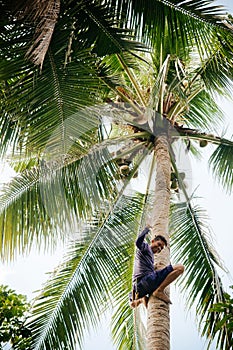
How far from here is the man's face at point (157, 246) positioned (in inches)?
235

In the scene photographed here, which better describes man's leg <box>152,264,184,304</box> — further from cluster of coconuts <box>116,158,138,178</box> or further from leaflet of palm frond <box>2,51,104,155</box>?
cluster of coconuts <box>116,158,138,178</box>

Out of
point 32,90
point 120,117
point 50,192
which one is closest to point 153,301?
point 50,192

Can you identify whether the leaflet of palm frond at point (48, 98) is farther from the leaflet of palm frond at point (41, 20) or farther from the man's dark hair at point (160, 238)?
the man's dark hair at point (160, 238)

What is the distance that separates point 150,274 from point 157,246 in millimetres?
428

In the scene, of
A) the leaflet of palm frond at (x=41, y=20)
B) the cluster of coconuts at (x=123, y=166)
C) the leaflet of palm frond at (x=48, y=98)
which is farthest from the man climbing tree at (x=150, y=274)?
the leaflet of palm frond at (x=41, y=20)

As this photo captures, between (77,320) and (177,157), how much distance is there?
2592 millimetres

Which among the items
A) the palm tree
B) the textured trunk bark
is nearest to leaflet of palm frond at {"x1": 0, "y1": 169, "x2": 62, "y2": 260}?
the palm tree

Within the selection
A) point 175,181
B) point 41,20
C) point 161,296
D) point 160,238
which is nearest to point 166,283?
point 161,296

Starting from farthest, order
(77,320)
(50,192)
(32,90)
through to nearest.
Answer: (77,320)
(50,192)
(32,90)

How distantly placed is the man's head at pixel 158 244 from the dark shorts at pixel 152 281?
366 millimetres

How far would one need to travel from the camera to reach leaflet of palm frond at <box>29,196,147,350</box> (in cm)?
721

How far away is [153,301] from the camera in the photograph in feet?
17.8

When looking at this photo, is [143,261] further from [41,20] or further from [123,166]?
[41,20]

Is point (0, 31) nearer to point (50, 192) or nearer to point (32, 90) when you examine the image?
point (32, 90)
